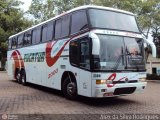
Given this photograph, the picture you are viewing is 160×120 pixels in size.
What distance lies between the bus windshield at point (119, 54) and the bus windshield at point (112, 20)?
49 centimetres

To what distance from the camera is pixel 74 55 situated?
12062 millimetres

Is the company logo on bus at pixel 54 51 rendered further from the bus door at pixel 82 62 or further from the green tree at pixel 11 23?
the green tree at pixel 11 23

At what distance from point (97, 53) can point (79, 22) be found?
2215 mm

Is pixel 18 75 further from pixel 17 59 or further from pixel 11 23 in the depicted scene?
pixel 11 23

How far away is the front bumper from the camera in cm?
1061

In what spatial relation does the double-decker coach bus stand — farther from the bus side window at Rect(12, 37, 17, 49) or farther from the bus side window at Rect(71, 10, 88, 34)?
the bus side window at Rect(12, 37, 17, 49)

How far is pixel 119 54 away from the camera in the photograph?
11172 mm

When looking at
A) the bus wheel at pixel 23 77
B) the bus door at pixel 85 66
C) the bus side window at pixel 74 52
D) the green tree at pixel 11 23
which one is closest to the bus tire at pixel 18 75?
the bus wheel at pixel 23 77

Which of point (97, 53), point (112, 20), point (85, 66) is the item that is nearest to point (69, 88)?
point (85, 66)

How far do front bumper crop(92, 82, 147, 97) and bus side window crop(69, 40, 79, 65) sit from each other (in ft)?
5.61

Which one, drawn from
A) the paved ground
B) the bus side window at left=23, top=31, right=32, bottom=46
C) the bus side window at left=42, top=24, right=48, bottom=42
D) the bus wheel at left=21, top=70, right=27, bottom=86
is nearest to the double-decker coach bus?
the paved ground

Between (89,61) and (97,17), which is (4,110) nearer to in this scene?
(89,61)

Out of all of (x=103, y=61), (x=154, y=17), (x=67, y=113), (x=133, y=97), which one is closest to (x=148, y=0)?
(x=154, y=17)

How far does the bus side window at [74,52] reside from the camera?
11.9m
